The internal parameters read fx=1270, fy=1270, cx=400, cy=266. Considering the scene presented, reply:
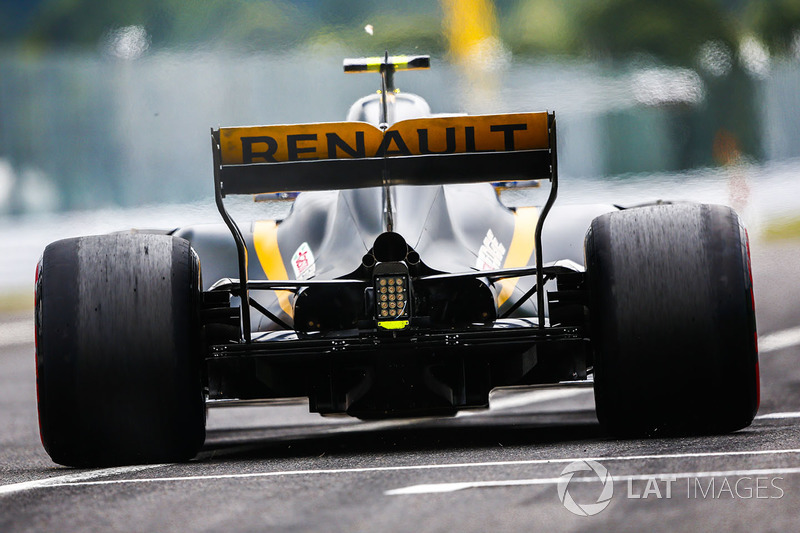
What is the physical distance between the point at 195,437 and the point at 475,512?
7.02 ft

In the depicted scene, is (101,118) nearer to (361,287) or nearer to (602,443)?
(361,287)

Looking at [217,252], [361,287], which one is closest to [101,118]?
[217,252]

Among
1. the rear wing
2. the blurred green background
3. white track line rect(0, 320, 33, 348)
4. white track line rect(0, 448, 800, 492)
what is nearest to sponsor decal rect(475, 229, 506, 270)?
the rear wing

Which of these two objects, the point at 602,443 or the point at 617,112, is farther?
the point at 617,112

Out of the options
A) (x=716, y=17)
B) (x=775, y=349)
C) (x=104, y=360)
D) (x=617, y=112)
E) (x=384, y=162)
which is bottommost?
(x=775, y=349)

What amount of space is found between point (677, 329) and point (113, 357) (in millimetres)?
2098

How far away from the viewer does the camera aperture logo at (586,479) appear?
10.1 feet

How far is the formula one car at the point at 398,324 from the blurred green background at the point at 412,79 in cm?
807

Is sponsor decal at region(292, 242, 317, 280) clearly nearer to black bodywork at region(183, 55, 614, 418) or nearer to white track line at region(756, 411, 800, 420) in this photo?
black bodywork at region(183, 55, 614, 418)

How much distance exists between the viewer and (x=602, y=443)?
4770 millimetres

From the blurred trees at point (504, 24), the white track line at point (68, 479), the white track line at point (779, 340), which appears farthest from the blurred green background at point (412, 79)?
the white track line at point (68, 479)

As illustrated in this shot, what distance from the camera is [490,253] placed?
624 centimetres

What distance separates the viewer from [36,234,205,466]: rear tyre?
475cm

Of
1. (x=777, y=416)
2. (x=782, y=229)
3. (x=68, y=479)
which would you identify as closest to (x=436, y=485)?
(x=68, y=479)
